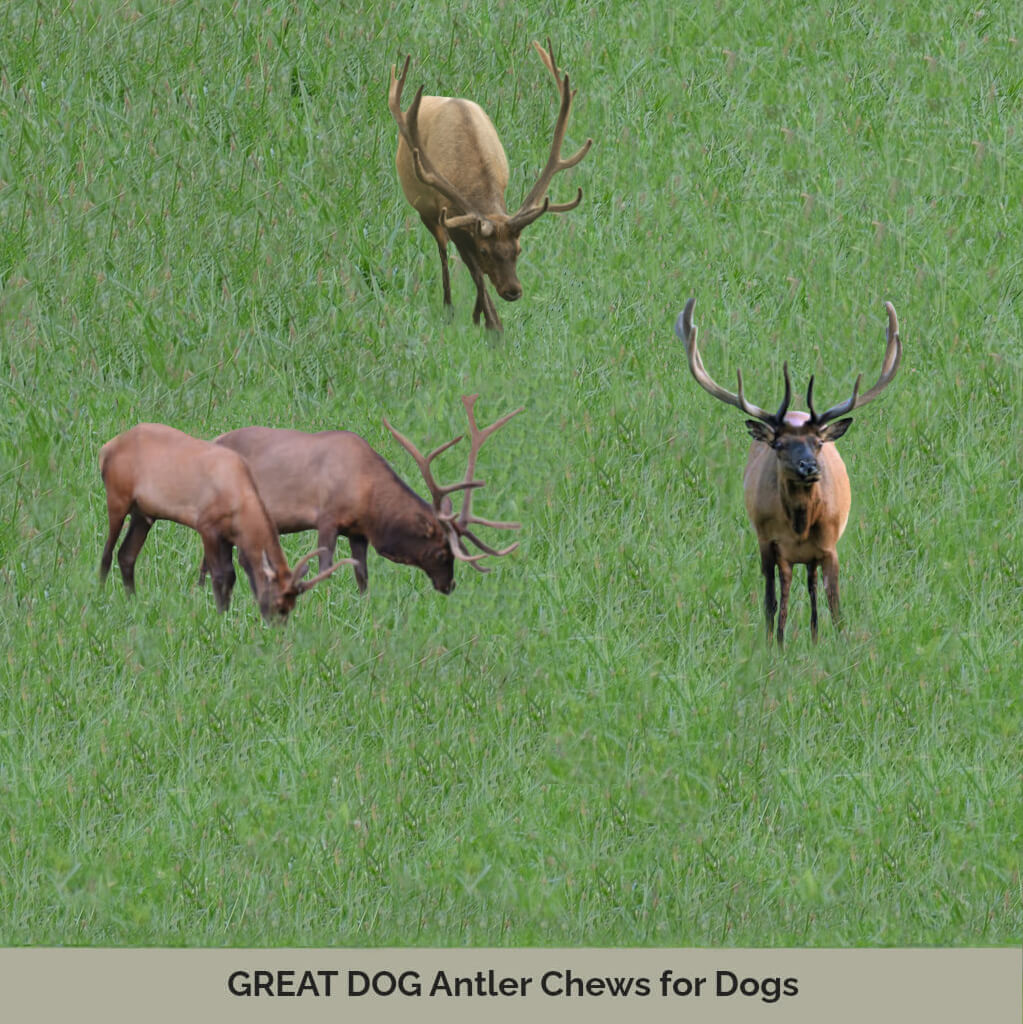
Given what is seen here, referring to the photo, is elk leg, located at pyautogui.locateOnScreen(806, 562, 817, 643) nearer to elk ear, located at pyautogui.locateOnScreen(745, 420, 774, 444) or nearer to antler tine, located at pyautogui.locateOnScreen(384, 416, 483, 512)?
elk ear, located at pyautogui.locateOnScreen(745, 420, 774, 444)

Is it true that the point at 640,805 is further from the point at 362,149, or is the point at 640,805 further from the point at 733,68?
the point at 733,68

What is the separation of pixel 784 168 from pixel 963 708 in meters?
6.46

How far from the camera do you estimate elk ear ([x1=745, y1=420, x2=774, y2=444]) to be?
1467 cm

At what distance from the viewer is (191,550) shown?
15250 mm

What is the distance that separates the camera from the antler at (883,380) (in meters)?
14.9

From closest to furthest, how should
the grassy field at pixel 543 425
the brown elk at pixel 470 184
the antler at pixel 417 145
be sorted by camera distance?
1. the grassy field at pixel 543 425
2. the brown elk at pixel 470 184
3. the antler at pixel 417 145

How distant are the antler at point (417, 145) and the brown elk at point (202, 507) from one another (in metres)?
3.41

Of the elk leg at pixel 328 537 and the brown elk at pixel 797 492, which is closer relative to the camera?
the brown elk at pixel 797 492

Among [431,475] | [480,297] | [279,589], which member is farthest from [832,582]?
[480,297]

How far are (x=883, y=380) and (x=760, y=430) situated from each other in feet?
4.25

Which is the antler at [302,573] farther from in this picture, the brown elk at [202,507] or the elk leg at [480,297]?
the elk leg at [480,297]

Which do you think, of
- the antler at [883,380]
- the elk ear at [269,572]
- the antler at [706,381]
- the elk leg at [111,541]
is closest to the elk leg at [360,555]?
the elk ear at [269,572]

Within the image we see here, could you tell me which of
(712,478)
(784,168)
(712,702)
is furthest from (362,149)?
(712,702)

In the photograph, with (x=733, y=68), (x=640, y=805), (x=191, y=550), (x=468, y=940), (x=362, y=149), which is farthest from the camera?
(x=733, y=68)
